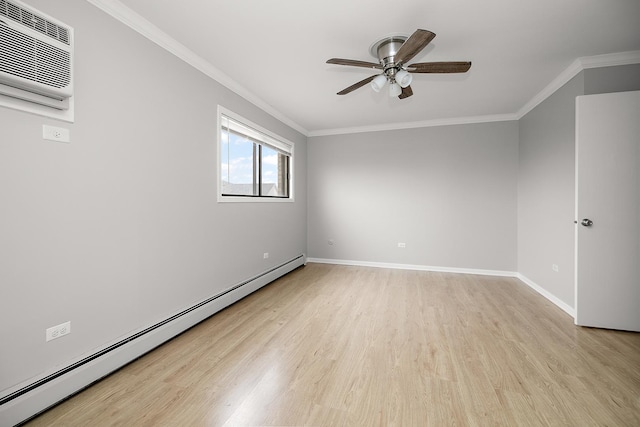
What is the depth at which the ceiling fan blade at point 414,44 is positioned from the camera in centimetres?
177

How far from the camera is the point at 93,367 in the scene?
5.78 ft

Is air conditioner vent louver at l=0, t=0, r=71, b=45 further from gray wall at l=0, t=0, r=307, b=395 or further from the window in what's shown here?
the window

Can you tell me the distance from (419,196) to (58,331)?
481cm

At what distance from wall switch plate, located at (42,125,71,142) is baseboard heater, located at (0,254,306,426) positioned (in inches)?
54.1

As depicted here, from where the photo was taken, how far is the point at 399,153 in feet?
16.5

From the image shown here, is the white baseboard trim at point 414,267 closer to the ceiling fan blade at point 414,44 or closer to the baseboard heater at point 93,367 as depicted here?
the baseboard heater at point 93,367

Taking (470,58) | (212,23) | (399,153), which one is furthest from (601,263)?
(212,23)

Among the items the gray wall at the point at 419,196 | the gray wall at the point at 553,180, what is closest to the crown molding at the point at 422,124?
the gray wall at the point at 419,196

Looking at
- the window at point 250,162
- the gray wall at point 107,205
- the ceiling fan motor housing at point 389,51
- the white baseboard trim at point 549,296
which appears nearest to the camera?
the gray wall at point 107,205

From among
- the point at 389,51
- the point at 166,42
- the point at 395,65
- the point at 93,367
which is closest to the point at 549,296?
the point at 395,65

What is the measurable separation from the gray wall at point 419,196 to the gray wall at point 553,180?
32 centimetres

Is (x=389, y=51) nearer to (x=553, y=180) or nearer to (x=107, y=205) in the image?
(x=107, y=205)

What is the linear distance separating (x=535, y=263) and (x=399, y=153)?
2678 mm

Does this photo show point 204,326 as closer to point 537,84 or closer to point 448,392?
point 448,392
